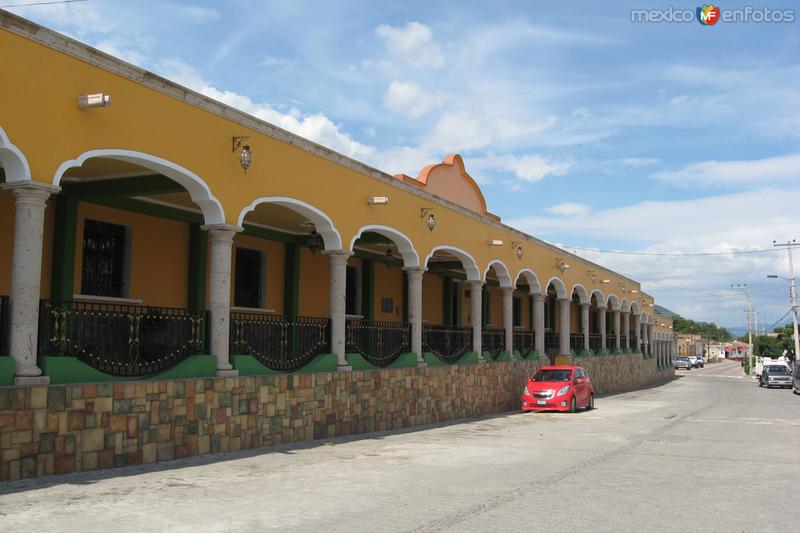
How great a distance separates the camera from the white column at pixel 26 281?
9031mm

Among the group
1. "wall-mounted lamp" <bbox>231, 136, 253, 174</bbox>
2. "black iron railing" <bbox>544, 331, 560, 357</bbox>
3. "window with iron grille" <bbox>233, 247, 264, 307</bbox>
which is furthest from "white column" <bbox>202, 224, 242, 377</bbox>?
"black iron railing" <bbox>544, 331, 560, 357</bbox>

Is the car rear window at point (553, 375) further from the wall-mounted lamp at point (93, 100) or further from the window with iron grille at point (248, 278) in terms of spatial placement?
the wall-mounted lamp at point (93, 100)

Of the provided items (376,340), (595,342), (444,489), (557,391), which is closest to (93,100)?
(444,489)

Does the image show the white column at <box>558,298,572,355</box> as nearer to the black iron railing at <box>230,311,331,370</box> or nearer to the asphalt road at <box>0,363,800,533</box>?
the asphalt road at <box>0,363,800,533</box>

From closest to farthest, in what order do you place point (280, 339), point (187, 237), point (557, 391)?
1. point (280, 339)
2. point (187, 237)
3. point (557, 391)

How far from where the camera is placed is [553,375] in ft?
74.8

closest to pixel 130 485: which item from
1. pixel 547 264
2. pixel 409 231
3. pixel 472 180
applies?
pixel 409 231

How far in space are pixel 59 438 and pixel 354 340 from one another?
7.94 m

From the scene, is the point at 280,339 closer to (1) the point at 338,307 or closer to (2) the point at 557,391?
(1) the point at 338,307

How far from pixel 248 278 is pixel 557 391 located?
9.80 m

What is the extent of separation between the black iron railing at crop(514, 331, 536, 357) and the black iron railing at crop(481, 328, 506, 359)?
1813mm

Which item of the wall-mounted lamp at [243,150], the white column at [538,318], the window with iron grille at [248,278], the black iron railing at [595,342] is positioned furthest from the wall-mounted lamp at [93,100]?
the black iron railing at [595,342]

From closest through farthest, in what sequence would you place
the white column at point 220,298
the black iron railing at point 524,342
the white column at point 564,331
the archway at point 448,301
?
the white column at point 220,298 → the archway at point 448,301 → the black iron railing at point 524,342 → the white column at point 564,331

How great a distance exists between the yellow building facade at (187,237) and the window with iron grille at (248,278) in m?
0.05
